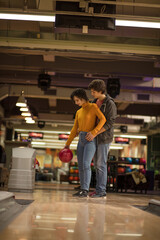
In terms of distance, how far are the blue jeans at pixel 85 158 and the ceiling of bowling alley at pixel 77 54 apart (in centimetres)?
303

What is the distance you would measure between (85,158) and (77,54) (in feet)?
19.6

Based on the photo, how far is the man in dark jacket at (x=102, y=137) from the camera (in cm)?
437

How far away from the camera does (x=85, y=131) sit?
4.41 meters

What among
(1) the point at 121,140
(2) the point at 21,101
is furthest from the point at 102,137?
(1) the point at 121,140

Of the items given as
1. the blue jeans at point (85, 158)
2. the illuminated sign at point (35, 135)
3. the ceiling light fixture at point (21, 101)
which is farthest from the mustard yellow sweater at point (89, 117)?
the illuminated sign at point (35, 135)

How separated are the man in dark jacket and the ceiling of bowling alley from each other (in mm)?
2456

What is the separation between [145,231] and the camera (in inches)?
64.7

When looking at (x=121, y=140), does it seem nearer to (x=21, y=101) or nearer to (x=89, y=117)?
(x=21, y=101)

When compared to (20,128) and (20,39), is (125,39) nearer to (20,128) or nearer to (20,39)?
(20,39)

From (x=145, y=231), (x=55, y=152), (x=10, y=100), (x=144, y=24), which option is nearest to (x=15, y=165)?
(x=144, y=24)

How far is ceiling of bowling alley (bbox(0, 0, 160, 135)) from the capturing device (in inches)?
314

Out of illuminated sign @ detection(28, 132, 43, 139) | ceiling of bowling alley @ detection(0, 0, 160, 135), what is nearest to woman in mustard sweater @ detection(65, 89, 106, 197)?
ceiling of bowling alley @ detection(0, 0, 160, 135)

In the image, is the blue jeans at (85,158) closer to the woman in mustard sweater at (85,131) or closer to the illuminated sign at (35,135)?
the woman in mustard sweater at (85,131)

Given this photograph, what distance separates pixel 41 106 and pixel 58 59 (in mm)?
7053
